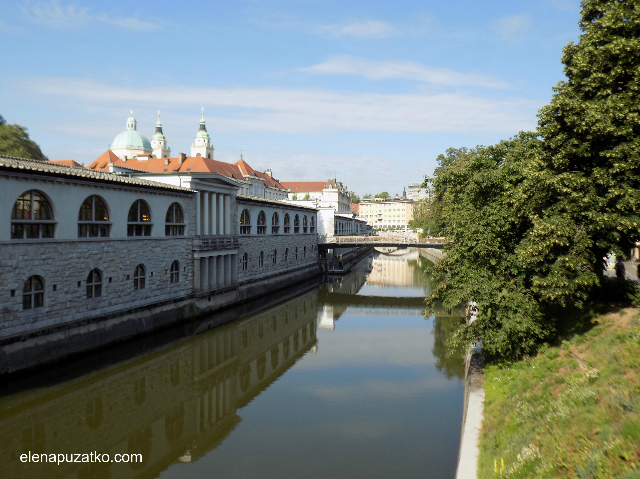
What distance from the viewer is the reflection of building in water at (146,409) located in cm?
1505

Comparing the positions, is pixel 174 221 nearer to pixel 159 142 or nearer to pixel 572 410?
pixel 572 410

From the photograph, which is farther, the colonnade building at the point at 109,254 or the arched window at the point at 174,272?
the arched window at the point at 174,272

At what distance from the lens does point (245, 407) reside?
19.5 m

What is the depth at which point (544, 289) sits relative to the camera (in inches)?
669

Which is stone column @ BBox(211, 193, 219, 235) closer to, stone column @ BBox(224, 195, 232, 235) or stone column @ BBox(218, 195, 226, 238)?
stone column @ BBox(218, 195, 226, 238)

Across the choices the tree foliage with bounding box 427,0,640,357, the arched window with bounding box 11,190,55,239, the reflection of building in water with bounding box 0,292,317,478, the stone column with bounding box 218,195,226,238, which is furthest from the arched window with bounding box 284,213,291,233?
the tree foliage with bounding box 427,0,640,357

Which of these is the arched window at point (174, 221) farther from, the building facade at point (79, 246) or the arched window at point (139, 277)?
the arched window at point (139, 277)

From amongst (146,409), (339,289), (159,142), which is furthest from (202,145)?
(146,409)

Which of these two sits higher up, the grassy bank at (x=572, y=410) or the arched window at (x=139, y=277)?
→ the arched window at (x=139, y=277)

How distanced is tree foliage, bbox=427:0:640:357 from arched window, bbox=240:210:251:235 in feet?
84.5

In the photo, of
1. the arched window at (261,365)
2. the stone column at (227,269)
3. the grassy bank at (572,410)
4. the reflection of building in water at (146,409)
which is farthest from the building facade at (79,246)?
the grassy bank at (572,410)

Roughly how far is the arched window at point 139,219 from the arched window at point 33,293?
22.1 ft

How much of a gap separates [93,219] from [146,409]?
→ 1120 cm

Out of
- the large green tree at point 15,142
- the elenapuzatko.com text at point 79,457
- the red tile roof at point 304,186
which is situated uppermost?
the red tile roof at point 304,186
